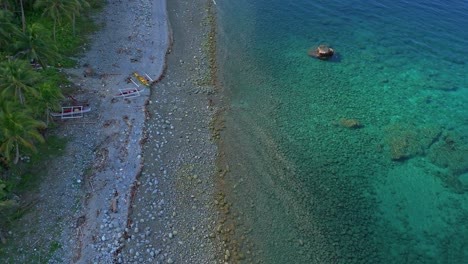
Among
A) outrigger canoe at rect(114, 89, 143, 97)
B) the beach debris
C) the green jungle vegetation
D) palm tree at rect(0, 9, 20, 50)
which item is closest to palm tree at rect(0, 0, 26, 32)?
the green jungle vegetation

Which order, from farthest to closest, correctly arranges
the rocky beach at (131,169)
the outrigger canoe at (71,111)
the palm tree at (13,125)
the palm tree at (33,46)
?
the outrigger canoe at (71,111) → the palm tree at (33,46) → the rocky beach at (131,169) → the palm tree at (13,125)

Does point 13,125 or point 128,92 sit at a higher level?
point 13,125

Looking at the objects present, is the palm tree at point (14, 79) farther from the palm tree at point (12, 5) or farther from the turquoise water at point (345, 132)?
the turquoise water at point (345, 132)

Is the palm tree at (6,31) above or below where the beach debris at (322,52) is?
above

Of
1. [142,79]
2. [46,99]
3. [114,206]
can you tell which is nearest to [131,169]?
[114,206]

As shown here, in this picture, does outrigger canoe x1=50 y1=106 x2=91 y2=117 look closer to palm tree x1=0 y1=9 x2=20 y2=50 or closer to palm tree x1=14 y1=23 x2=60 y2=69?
palm tree x1=14 y1=23 x2=60 y2=69

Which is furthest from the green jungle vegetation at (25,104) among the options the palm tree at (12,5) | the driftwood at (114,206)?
the driftwood at (114,206)

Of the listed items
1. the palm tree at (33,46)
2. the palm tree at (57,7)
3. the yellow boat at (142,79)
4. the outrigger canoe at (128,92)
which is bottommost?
the outrigger canoe at (128,92)

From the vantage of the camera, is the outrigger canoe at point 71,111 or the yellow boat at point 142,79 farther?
the yellow boat at point 142,79

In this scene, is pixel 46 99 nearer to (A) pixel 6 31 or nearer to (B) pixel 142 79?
(A) pixel 6 31
